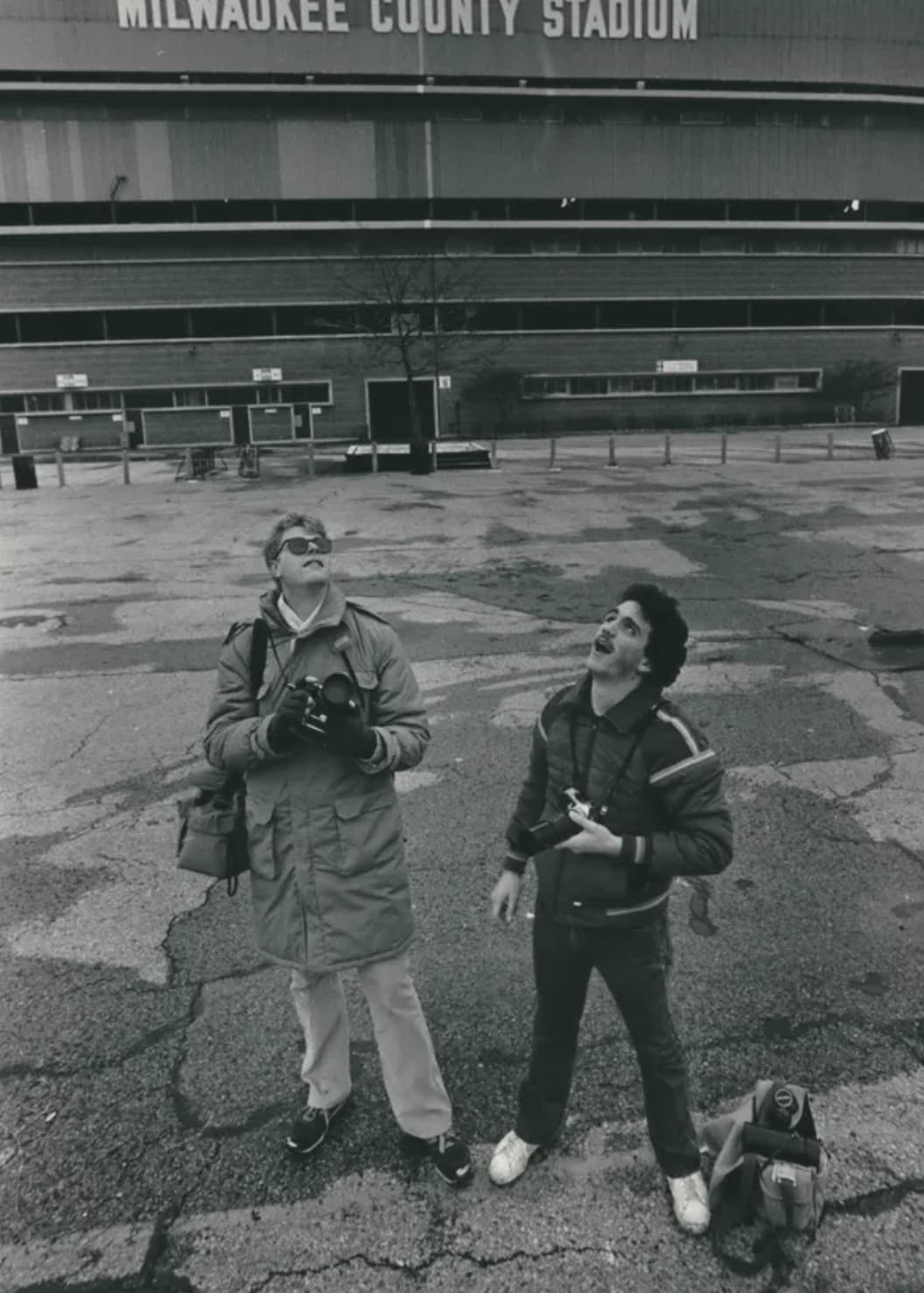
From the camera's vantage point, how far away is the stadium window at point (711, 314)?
47031 mm

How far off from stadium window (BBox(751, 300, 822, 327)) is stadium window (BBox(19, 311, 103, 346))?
31.1 meters

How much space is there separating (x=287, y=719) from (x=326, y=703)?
121 millimetres

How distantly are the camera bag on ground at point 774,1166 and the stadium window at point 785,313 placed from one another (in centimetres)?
4946

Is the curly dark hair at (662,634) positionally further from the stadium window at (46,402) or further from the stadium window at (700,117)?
the stadium window at (700,117)

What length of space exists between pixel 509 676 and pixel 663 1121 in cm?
584

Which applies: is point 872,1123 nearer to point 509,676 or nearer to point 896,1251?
point 896,1251

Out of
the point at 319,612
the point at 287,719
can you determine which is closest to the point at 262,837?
the point at 287,719

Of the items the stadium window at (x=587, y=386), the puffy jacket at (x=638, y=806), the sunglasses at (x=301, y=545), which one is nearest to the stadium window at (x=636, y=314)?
the stadium window at (x=587, y=386)

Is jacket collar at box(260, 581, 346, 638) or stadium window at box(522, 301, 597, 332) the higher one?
stadium window at box(522, 301, 597, 332)

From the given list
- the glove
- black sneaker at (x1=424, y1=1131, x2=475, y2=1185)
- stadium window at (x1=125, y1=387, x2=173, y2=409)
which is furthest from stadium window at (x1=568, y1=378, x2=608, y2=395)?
black sneaker at (x1=424, y1=1131, x2=475, y2=1185)

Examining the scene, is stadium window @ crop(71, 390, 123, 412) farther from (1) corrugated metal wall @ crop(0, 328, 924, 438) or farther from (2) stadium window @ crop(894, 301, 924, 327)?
(2) stadium window @ crop(894, 301, 924, 327)

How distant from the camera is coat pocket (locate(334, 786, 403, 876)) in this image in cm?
312

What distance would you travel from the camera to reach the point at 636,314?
46.8m

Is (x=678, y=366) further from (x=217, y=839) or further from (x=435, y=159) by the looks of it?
(x=217, y=839)
